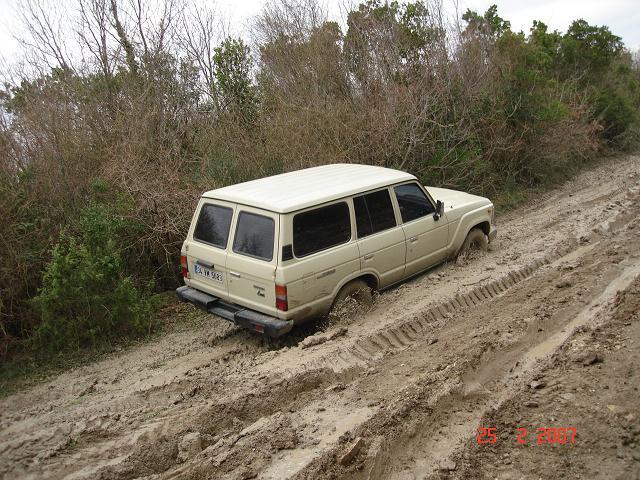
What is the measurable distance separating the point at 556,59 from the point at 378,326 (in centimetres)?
1528

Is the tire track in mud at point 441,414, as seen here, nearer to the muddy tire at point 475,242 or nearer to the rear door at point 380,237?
the rear door at point 380,237

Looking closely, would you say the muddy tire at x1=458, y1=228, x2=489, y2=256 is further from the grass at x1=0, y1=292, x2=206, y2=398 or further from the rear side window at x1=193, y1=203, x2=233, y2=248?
the grass at x1=0, y1=292, x2=206, y2=398

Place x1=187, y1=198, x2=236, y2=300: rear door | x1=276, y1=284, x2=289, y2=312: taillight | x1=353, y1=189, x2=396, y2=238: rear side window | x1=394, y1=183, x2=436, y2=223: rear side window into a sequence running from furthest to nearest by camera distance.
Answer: x1=394, y1=183, x2=436, y2=223: rear side window < x1=353, y1=189, x2=396, y2=238: rear side window < x1=187, y1=198, x2=236, y2=300: rear door < x1=276, y1=284, x2=289, y2=312: taillight

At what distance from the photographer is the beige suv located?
5891 mm

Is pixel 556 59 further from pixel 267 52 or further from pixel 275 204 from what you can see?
pixel 275 204

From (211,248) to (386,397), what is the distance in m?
2.64

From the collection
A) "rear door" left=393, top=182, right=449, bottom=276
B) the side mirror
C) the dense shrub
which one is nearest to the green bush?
the dense shrub

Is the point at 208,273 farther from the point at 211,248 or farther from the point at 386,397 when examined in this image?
the point at 386,397

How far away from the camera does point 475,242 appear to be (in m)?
8.55

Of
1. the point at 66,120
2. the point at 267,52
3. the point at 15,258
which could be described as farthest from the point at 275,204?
the point at 267,52

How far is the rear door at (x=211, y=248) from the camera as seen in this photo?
247 inches

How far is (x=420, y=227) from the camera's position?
7301mm

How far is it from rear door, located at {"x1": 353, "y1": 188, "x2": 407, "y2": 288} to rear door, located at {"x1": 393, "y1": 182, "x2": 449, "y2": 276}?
16 cm
